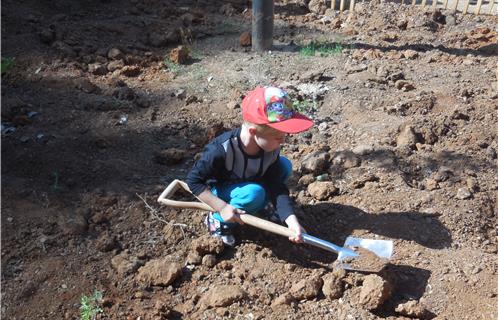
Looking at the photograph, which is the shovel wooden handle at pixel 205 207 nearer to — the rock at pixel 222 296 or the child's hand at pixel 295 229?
the child's hand at pixel 295 229

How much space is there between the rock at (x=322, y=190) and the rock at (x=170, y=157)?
2.97ft

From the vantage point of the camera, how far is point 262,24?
5.45m

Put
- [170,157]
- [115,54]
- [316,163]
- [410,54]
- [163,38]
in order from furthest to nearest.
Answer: [163,38] → [410,54] → [115,54] → [170,157] → [316,163]

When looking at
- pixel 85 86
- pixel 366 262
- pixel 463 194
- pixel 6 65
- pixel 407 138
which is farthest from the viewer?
pixel 6 65

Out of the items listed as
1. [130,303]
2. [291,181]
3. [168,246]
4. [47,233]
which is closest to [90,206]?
[47,233]

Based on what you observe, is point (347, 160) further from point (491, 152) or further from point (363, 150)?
point (491, 152)

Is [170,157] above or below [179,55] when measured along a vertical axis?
below

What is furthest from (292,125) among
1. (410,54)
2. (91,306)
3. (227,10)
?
(227,10)

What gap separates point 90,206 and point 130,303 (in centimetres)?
80

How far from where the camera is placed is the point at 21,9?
19.8 ft

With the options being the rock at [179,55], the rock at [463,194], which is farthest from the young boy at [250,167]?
the rock at [179,55]

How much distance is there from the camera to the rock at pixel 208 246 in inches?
120

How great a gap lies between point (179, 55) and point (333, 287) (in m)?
3.08

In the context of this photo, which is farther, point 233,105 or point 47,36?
point 47,36
